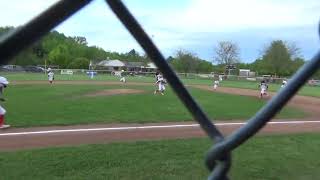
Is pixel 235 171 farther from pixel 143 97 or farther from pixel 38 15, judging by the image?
pixel 143 97

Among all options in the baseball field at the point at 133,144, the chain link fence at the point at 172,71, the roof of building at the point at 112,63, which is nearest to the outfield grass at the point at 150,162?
the baseball field at the point at 133,144

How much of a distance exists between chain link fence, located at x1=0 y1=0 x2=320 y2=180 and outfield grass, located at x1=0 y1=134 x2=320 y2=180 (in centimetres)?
752

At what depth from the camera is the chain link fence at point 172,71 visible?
2.60 feet

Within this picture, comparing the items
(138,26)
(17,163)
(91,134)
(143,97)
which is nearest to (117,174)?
(17,163)

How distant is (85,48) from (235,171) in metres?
96.0

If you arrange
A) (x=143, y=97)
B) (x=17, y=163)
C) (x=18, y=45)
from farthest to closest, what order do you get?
(x=143, y=97)
(x=17, y=163)
(x=18, y=45)

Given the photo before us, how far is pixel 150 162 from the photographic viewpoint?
32.9 ft

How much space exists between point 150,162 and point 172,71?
9122mm

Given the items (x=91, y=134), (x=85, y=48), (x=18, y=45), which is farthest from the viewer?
(x=85, y=48)

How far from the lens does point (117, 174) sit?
907 cm

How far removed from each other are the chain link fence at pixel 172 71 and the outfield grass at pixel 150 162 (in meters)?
7.52

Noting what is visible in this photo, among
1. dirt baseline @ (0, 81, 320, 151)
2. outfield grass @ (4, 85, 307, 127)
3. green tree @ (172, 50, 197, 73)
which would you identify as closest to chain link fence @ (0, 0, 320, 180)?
dirt baseline @ (0, 81, 320, 151)

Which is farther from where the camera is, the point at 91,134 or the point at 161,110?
the point at 161,110

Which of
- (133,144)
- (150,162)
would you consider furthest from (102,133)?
(150,162)
